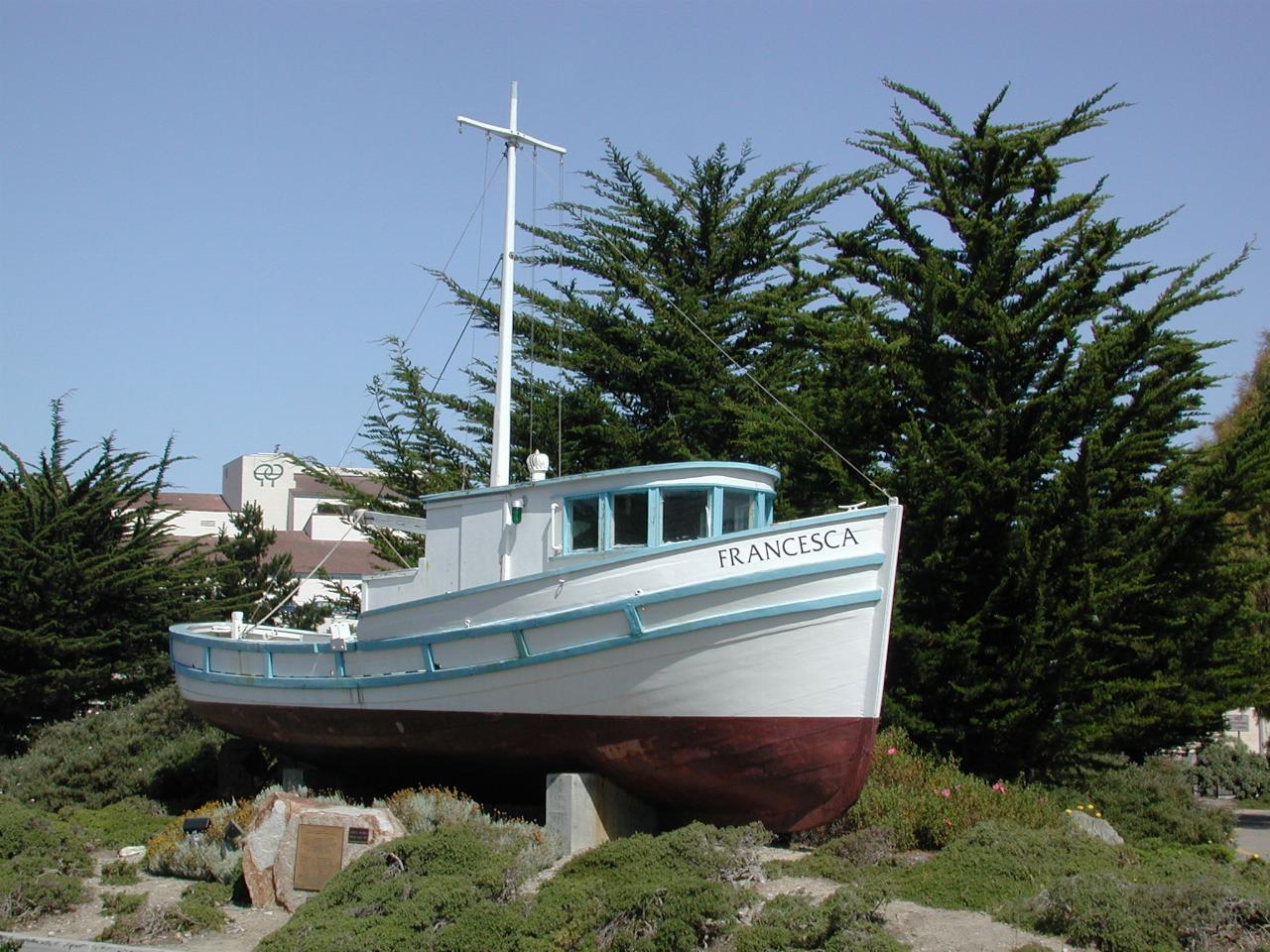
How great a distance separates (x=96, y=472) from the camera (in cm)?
2328

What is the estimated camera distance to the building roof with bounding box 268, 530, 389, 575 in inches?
2035

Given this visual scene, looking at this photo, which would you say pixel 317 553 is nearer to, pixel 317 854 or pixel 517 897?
pixel 317 854

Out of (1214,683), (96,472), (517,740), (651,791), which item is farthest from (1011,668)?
(96,472)

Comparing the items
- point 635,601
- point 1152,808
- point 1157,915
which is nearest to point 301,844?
point 635,601

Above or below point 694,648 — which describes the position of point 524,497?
above

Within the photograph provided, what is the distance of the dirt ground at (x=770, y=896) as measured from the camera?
972 cm

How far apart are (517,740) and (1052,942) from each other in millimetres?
6047

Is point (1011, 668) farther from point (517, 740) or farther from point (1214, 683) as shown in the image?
point (517, 740)

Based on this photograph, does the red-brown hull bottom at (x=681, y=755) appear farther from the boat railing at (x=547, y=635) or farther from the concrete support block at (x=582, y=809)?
the boat railing at (x=547, y=635)

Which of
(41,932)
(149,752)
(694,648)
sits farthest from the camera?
(149,752)

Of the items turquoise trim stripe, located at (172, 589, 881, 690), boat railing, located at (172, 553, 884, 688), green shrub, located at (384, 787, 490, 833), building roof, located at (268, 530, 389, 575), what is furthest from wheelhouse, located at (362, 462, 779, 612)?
building roof, located at (268, 530, 389, 575)

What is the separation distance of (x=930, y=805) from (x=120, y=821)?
10.4m

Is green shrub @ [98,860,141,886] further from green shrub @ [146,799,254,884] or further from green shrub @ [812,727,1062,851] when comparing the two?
green shrub @ [812,727,1062,851]

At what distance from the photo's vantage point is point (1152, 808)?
1611 centimetres
